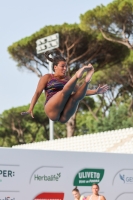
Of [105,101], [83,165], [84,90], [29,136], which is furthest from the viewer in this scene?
A: [29,136]

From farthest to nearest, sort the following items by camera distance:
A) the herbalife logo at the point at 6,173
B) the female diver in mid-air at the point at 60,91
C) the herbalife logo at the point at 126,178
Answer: the herbalife logo at the point at 126,178 → the herbalife logo at the point at 6,173 → the female diver in mid-air at the point at 60,91

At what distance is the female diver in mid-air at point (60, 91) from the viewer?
377 centimetres

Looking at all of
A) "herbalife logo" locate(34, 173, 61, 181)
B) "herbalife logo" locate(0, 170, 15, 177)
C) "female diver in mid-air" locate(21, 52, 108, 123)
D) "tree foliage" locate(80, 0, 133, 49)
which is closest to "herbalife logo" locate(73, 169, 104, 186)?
"herbalife logo" locate(34, 173, 61, 181)

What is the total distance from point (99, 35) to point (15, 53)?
261 inches

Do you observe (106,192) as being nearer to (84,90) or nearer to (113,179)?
(113,179)

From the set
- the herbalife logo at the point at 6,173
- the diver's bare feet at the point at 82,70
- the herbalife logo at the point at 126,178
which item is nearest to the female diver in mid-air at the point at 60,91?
the diver's bare feet at the point at 82,70

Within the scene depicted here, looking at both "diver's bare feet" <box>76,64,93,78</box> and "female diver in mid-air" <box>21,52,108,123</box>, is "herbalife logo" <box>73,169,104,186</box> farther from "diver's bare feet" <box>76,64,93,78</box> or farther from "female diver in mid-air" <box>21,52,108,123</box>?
"diver's bare feet" <box>76,64,93,78</box>

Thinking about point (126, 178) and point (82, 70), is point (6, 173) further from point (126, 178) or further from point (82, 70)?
point (82, 70)

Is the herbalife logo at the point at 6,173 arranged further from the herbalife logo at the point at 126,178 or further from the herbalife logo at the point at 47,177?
the herbalife logo at the point at 126,178

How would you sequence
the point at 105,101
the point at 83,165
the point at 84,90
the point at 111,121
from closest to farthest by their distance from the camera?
the point at 84,90 < the point at 83,165 < the point at 111,121 < the point at 105,101

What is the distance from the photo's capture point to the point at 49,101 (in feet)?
12.7

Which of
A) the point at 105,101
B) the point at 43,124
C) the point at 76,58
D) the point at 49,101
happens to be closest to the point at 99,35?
the point at 76,58

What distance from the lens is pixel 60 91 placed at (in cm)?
380

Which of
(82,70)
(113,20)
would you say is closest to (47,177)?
(82,70)
